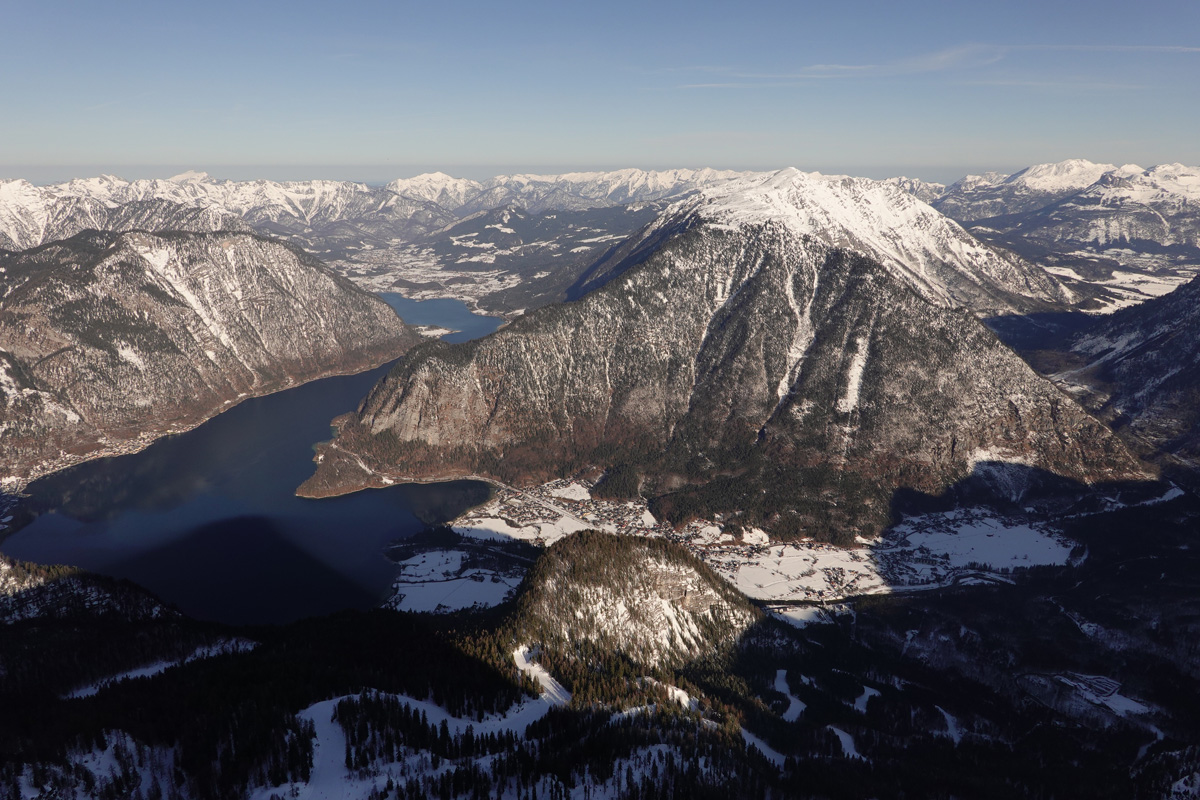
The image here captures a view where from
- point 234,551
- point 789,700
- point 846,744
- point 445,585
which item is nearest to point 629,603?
point 789,700


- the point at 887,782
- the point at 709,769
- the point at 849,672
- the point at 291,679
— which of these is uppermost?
the point at 291,679

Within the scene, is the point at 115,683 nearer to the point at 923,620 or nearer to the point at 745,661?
the point at 745,661

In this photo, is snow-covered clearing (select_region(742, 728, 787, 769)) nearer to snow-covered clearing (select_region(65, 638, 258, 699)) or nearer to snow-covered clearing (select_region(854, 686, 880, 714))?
snow-covered clearing (select_region(854, 686, 880, 714))

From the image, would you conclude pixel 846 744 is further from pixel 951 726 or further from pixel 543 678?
pixel 543 678

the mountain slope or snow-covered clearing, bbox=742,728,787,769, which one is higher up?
the mountain slope

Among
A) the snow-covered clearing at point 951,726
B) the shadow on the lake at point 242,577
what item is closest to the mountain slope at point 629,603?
the snow-covered clearing at point 951,726

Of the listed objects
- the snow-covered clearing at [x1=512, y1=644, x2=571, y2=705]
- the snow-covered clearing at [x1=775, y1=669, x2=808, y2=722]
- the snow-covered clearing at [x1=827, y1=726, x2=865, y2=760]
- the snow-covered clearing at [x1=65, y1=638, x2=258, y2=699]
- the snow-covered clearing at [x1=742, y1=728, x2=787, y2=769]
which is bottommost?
the snow-covered clearing at [x1=775, y1=669, x2=808, y2=722]

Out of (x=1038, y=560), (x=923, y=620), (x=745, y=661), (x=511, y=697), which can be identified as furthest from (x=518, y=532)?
(x=1038, y=560)

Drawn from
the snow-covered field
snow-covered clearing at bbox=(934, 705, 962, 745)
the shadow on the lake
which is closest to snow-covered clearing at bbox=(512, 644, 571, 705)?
the shadow on the lake
